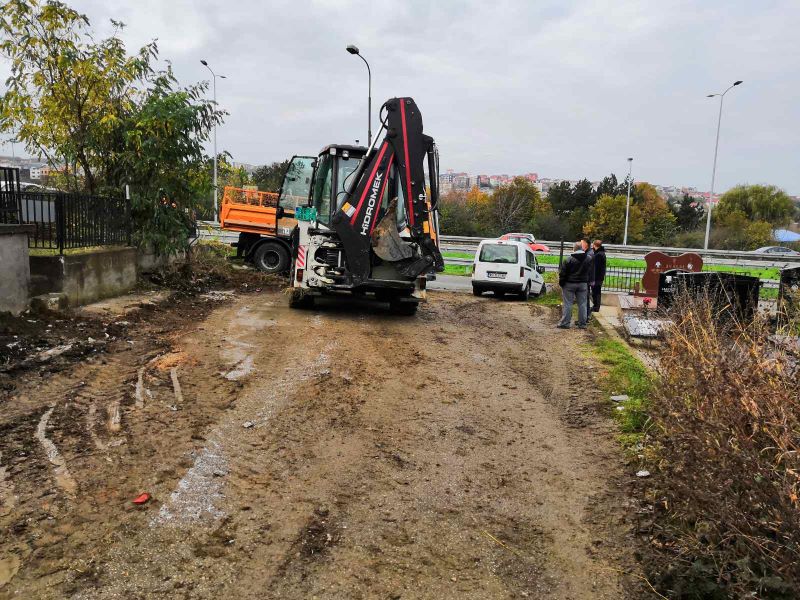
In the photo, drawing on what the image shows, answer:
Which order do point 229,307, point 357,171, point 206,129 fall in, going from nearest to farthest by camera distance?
point 357,171 → point 229,307 → point 206,129

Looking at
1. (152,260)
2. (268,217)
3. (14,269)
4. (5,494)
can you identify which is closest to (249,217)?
(268,217)

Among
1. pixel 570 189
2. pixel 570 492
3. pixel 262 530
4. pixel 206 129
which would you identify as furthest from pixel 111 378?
pixel 570 189

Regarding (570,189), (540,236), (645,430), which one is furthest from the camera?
(570,189)

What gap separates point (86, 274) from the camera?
10094 millimetres

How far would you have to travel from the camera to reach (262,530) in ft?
12.3

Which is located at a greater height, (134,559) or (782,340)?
(782,340)

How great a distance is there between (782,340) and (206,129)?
11.8m

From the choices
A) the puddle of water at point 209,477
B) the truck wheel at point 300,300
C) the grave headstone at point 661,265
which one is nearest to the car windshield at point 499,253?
the grave headstone at point 661,265

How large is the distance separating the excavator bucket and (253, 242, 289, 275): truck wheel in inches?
278

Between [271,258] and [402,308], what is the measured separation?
6848 mm

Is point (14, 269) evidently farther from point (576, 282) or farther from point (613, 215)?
point (613, 215)

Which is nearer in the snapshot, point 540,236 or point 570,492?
point 570,492

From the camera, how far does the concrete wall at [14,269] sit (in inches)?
319

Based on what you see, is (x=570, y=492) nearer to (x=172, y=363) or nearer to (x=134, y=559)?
(x=134, y=559)
